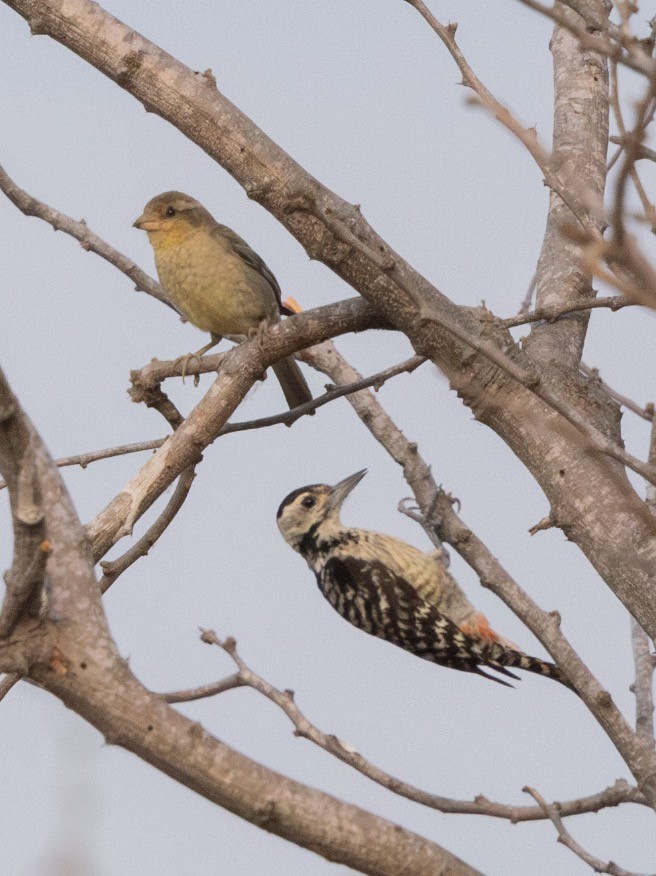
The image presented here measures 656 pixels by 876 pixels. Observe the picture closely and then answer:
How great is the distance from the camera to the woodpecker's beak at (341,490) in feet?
21.5

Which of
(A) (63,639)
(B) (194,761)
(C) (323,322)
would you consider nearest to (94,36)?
(C) (323,322)

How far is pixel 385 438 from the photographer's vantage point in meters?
5.66

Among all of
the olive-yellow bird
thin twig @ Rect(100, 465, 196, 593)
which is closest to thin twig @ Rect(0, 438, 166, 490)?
thin twig @ Rect(100, 465, 196, 593)

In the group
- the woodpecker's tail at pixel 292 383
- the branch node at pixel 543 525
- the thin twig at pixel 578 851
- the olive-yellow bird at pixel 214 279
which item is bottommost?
the thin twig at pixel 578 851

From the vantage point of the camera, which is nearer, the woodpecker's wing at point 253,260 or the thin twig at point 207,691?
the thin twig at point 207,691

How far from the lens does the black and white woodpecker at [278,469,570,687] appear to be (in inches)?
233

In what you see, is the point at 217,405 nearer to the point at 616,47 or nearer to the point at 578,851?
the point at 578,851

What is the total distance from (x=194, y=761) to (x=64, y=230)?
9.88ft

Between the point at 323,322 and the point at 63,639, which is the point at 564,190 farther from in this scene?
the point at 323,322

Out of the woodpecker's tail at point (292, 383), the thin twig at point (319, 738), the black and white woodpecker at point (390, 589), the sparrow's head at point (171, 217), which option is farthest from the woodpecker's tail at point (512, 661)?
the sparrow's head at point (171, 217)

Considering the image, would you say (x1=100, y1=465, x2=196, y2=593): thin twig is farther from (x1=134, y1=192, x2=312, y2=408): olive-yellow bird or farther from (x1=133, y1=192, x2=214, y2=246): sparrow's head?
(x1=133, y1=192, x2=214, y2=246): sparrow's head

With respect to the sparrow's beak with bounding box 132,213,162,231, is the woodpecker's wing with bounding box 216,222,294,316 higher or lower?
lower

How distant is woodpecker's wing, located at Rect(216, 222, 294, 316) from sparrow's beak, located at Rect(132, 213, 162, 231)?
0.33m

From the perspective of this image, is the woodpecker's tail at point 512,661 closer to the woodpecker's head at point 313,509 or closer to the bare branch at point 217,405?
the woodpecker's head at point 313,509
